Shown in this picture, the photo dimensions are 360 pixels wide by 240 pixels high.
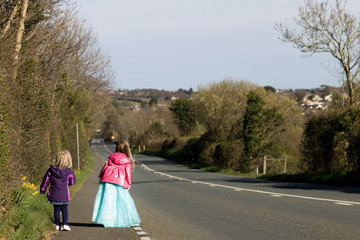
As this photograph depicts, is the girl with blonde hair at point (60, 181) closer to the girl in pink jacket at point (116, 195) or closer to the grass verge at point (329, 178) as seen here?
the girl in pink jacket at point (116, 195)

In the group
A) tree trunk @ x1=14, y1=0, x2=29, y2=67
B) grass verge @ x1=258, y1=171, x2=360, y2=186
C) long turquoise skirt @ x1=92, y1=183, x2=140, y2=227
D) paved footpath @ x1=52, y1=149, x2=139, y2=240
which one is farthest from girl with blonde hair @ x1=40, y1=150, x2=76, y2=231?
grass verge @ x1=258, y1=171, x2=360, y2=186

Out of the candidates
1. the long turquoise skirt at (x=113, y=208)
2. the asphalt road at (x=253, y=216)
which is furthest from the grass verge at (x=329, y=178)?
the long turquoise skirt at (x=113, y=208)

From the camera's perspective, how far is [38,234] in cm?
796

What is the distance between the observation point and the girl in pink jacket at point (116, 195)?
9.38 m

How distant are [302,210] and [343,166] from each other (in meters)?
9.03

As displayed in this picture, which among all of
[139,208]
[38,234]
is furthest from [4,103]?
[139,208]

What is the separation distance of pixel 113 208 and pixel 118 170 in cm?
72

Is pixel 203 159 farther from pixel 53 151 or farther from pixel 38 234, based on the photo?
pixel 38 234

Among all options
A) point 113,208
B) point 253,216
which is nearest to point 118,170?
point 113,208

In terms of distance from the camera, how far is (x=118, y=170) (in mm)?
9500

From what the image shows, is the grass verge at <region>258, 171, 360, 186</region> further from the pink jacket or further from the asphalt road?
the pink jacket

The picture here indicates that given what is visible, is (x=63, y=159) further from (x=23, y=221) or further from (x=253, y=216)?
(x=253, y=216)

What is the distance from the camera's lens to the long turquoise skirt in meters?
9.37

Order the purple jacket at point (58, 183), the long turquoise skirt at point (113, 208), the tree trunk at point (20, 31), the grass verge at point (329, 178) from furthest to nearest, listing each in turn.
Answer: the grass verge at point (329, 178), the tree trunk at point (20, 31), the long turquoise skirt at point (113, 208), the purple jacket at point (58, 183)
